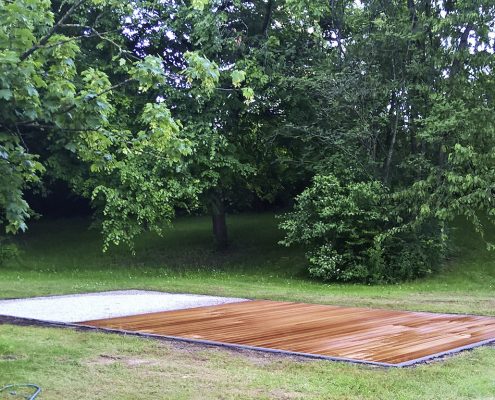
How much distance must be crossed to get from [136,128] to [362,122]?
555 cm

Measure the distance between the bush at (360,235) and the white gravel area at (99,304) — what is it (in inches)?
178

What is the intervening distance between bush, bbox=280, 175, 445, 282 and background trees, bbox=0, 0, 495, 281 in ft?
0.12

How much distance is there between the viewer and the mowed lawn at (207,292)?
4590mm

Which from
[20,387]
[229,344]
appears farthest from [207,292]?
[20,387]

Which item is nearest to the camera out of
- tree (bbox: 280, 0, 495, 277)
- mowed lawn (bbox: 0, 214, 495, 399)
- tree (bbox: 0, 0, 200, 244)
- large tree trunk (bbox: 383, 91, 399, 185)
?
tree (bbox: 0, 0, 200, 244)

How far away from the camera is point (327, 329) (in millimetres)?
7281

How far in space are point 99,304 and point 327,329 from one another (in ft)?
13.1

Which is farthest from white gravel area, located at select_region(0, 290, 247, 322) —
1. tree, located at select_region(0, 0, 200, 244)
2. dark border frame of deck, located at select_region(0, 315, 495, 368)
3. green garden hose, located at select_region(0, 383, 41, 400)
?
tree, located at select_region(0, 0, 200, 244)

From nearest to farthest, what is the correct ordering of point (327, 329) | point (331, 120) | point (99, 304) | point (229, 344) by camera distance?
point (229, 344)
point (327, 329)
point (99, 304)
point (331, 120)

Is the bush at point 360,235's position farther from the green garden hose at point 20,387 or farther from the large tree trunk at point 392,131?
the green garden hose at point 20,387

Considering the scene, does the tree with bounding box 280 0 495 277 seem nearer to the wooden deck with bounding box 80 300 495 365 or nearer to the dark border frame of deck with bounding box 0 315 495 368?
the wooden deck with bounding box 80 300 495 365

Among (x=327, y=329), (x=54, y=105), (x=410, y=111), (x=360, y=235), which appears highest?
(x=410, y=111)

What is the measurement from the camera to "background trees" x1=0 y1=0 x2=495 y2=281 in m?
13.9

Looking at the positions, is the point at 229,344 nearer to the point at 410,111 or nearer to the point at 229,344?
the point at 229,344
